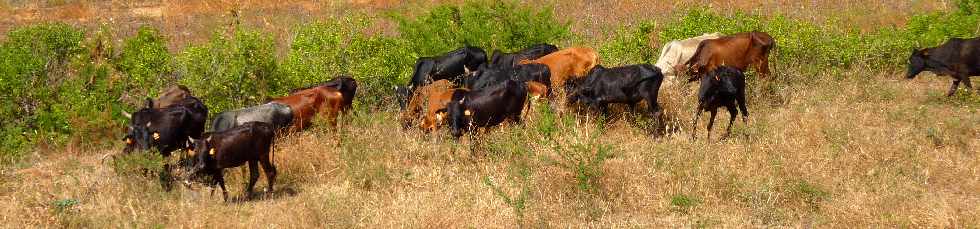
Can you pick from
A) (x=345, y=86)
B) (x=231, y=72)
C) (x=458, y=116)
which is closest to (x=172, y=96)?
(x=231, y=72)

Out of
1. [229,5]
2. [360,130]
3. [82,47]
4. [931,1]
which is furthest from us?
[229,5]

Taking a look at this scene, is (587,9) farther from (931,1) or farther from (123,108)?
(123,108)

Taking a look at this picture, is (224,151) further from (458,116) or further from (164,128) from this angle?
(458,116)

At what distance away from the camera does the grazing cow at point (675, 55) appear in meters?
12.4

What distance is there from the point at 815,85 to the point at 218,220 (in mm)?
8291

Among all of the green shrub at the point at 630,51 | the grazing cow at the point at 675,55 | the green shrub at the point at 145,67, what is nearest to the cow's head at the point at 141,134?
the green shrub at the point at 145,67

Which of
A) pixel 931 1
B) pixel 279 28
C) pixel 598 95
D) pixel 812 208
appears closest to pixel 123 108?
pixel 598 95

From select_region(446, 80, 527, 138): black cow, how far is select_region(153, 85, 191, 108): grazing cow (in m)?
3.00

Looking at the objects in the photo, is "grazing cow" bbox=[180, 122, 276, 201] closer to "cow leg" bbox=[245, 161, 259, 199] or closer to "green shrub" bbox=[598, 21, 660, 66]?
"cow leg" bbox=[245, 161, 259, 199]

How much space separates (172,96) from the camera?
1043 centimetres

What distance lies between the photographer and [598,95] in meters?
10.5

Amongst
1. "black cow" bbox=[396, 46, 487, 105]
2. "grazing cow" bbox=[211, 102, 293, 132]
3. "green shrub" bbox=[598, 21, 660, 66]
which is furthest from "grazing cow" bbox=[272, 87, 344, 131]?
"green shrub" bbox=[598, 21, 660, 66]

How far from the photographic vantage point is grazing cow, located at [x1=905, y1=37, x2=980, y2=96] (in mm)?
11609

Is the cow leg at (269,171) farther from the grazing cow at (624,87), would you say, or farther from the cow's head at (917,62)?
the cow's head at (917,62)
